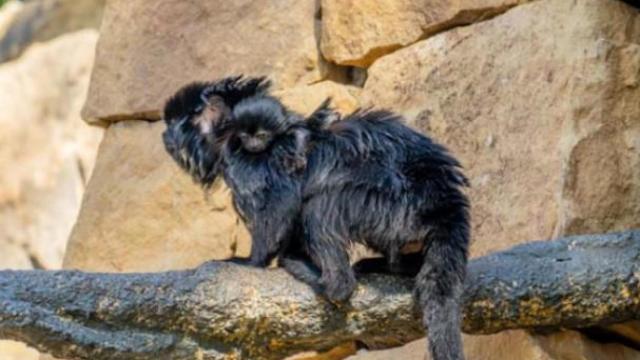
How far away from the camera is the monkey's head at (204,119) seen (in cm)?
495

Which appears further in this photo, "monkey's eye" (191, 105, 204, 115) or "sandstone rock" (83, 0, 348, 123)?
"sandstone rock" (83, 0, 348, 123)

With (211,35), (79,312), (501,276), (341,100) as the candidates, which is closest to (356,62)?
(341,100)

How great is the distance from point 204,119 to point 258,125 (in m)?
0.38

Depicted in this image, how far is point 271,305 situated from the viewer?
4301 millimetres

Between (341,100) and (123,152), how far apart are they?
1119 millimetres

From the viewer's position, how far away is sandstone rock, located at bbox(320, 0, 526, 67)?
5.66 metres

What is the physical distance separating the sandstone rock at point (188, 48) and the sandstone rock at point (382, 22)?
5.5 inches

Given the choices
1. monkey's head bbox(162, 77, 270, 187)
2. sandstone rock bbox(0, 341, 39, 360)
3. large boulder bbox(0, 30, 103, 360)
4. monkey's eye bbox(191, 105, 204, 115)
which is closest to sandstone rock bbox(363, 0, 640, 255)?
monkey's head bbox(162, 77, 270, 187)

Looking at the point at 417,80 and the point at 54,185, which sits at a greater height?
the point at 417,80

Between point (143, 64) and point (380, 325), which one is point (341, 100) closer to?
point (143, 64)

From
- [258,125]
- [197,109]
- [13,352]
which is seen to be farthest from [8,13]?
[258,125]

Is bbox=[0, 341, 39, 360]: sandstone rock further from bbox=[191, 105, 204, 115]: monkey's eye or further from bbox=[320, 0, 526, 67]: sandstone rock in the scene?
bbox=[191, 105, 204, 115]: monkey's eye

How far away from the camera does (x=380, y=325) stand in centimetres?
444

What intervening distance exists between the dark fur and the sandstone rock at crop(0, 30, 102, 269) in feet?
17.1
